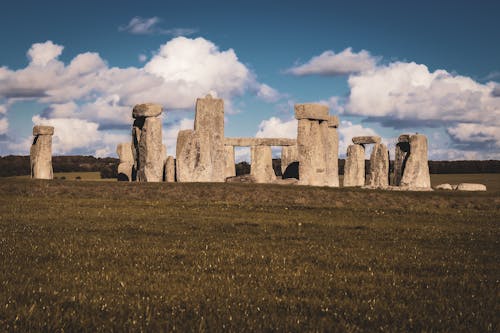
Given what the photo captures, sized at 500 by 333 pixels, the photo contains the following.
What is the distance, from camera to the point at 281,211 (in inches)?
779

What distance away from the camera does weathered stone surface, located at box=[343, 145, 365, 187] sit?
43781mm

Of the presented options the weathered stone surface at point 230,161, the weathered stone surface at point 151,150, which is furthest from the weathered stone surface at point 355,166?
the weathered stone surface at point 151,150

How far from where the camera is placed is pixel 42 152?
3816 centimetres

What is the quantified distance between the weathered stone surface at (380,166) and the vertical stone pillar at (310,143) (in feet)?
23.4

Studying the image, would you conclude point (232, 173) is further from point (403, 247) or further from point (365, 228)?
point (403, 247)

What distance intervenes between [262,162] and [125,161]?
10.8 m

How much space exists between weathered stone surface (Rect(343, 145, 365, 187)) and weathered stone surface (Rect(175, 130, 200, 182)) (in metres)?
15.8

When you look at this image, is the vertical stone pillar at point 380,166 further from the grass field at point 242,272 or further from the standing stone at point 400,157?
the grass field at point 242,272

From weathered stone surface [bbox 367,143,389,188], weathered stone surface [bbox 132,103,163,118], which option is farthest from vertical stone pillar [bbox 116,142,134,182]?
weathered stone surface [bbox 367,143,389,188]

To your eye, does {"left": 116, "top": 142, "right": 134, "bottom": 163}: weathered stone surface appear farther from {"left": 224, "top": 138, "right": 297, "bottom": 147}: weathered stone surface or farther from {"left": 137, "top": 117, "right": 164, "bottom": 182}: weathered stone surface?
{"left": 224, "top": 138, "right": 297, "bottom": 147}: weathered stone surface

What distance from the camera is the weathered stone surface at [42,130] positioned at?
37812mm

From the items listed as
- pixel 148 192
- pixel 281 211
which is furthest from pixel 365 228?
pixel 148 192

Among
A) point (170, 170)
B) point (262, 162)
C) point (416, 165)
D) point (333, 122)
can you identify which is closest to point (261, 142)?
point (262, 162)

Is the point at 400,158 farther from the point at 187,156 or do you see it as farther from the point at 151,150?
the point at 151,150
